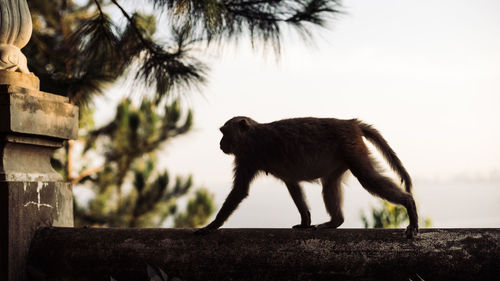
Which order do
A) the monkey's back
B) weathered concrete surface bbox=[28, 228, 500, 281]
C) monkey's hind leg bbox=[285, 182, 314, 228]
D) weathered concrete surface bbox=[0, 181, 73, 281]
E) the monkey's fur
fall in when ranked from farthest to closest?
monkey's hind leg bbox=[285, 182, 314, 228]
the monkey's back
the monkey's fur
weathered concrete surface bbox=[0, 181, 73, 281]
weathered concrete surface bbox=[28, 228, 500, 281]

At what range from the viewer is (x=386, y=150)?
10.1 feet

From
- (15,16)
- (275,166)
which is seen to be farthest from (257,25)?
(15,16)

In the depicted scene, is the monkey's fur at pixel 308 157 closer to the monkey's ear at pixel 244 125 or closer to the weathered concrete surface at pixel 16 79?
the monkey's ear at pixel 244 125

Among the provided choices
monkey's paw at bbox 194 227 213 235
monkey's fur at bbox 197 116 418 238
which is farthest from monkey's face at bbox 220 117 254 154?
monkey's paw at bbox 194 227 213 235

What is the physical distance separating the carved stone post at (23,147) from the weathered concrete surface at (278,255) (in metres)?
0.19

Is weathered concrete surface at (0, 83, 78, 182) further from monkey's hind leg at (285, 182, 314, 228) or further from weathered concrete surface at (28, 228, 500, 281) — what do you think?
monkey's hind leg at (285, 182, 314, 228)

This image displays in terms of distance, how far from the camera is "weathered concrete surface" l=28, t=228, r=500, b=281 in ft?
7.14

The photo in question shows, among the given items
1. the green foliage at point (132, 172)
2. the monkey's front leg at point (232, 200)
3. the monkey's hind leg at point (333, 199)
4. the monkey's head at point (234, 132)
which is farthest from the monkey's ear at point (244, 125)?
the green foliage at point (132, 172)

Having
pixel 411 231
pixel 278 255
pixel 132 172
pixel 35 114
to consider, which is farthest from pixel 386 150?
pixel 132 172

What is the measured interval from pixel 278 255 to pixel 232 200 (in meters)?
0.77

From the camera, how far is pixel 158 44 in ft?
15.6

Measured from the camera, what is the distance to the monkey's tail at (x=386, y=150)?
2.99m

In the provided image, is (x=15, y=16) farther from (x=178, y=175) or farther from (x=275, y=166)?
(x=178, y=175)

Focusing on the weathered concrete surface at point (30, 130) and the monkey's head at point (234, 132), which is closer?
the weathered concrete surface at point (30, 130)
